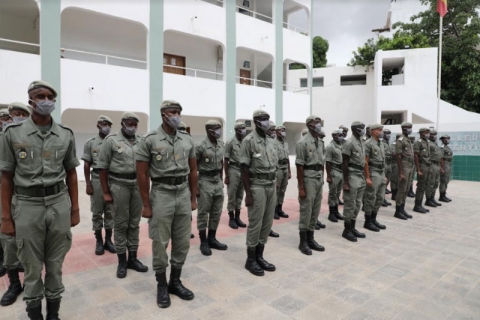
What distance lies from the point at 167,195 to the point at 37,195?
3.41 ft

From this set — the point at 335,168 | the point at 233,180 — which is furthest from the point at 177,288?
the point at 335,168

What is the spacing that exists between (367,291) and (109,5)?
11.2 m

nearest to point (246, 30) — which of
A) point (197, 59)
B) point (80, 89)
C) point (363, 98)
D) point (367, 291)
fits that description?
point (197, 59)

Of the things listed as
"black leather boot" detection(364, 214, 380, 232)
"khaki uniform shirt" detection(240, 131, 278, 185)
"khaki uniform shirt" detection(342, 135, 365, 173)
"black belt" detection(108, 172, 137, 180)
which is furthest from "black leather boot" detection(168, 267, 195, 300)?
"black leather boot" detection(364, 214, 380, 232)

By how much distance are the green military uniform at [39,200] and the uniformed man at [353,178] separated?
398 cm

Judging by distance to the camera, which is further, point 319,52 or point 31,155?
point 319,52

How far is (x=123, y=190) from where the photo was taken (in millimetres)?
3662

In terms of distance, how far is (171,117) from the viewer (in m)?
3.01

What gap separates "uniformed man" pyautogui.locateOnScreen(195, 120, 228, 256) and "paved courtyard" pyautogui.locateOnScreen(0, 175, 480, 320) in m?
0.30

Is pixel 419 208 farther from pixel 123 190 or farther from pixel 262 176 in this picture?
pixel 123 190

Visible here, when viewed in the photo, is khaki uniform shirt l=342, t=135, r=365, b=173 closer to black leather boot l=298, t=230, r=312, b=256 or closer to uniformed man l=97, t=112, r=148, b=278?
black leather boot l=298, t=230, r=312, b=256

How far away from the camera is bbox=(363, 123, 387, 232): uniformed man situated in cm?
553

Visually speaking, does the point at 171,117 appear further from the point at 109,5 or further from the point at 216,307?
the point at 109,5

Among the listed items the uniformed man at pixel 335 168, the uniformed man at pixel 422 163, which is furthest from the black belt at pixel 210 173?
the uniformed man at pixel 422 163
